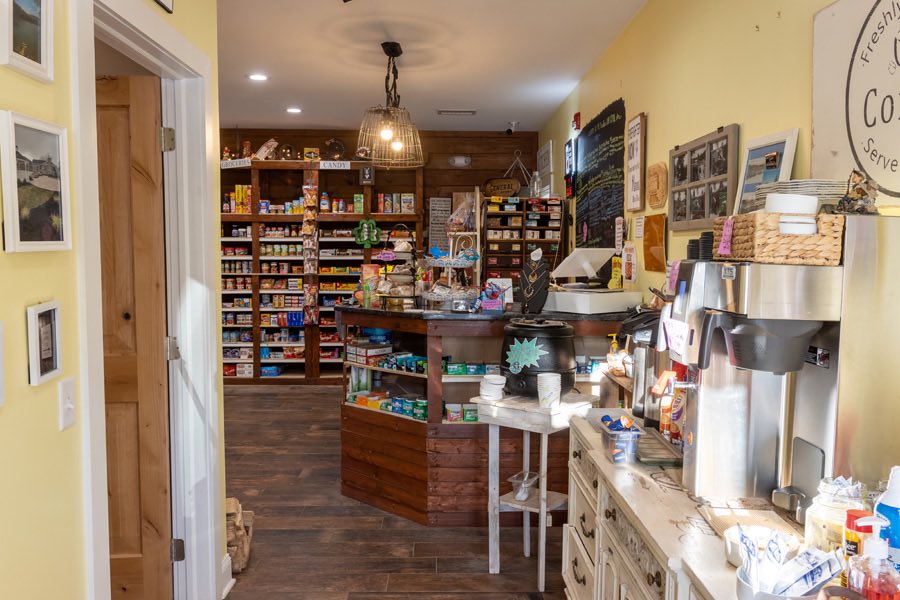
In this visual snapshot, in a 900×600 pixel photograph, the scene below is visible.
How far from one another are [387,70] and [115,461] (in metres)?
3.63

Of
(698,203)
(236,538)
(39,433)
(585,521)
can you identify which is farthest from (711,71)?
(236,538)

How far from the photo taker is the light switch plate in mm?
1637

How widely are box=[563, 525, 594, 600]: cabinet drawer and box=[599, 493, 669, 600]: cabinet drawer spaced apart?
1.07ft

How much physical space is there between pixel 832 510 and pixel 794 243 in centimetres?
58

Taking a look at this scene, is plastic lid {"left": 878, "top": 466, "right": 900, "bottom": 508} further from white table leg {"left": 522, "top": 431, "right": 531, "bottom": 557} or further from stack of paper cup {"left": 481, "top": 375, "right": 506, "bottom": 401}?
white table leg {"left": 522, "top": 431, "right": 531, "bottom": 557}

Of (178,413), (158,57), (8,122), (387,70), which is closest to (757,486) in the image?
(8,122)

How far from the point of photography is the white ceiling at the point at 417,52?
3.97m

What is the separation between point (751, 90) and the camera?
256cm

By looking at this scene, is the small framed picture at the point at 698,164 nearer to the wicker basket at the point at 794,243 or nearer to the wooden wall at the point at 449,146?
the wicker basket at the point at 794,243

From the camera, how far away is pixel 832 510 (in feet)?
4.30

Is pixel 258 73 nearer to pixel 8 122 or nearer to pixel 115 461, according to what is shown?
pixel 115 461

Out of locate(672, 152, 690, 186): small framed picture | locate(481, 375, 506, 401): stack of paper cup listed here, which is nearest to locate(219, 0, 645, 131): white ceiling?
locate(672, 152, 690, 186): small framed picture

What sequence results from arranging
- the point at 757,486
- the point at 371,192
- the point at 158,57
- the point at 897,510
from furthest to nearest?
the point at 371,192
the point at 158,57
the point at 757,486
the point at 897,510

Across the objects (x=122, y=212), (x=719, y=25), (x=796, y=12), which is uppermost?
(x=719, y=25)
